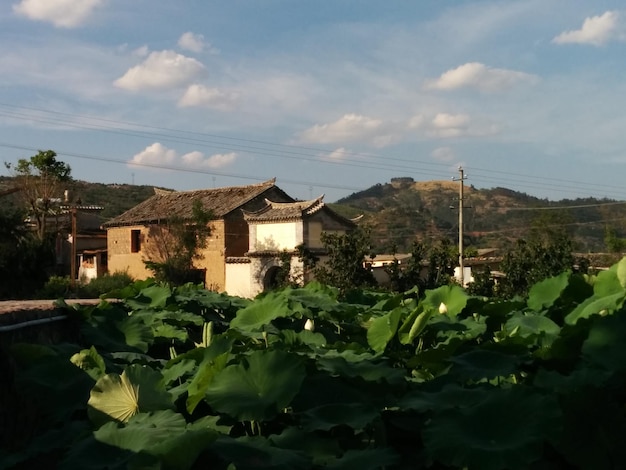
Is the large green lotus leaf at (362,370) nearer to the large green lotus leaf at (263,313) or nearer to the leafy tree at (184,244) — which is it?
the large green lotus leaf at (263,313)

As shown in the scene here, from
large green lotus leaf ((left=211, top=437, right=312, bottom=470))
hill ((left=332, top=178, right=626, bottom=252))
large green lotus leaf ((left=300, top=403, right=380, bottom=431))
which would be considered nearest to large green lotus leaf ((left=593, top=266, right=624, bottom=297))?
large green lotus leaf ((left=300, top=403, right=380, bottom=431))

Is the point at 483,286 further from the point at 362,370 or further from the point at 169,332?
the point at 362,370

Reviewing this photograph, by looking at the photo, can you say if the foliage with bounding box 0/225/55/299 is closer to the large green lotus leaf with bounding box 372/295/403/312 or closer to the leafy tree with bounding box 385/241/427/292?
the leafy tree with bounding box 385/241/427/292

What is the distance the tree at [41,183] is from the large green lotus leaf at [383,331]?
2811 cm

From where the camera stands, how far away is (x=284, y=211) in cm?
2458

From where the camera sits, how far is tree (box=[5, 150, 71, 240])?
2922 centimetres

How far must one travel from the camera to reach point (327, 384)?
180cm

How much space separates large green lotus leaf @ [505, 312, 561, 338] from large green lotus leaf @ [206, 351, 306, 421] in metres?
1.04

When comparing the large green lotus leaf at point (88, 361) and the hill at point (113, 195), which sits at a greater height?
the hill at point (113, 195)

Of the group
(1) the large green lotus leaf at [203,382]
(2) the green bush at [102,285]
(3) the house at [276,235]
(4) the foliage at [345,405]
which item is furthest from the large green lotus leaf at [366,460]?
(3) the house at [276,235]

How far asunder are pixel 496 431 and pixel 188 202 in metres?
28.3

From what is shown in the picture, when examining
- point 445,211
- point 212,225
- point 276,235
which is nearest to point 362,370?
point 276,235

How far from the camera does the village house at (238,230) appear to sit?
79.0 ft

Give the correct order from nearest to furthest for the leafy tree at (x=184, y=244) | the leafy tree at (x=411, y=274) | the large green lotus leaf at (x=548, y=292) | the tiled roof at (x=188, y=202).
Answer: the large green lotus leaf at (x=548, y=292) < the leafy tree at (x=411, y=274) < the leafy tree at (x=184, y=244) < the tiled roof at (x=188, y=202)
